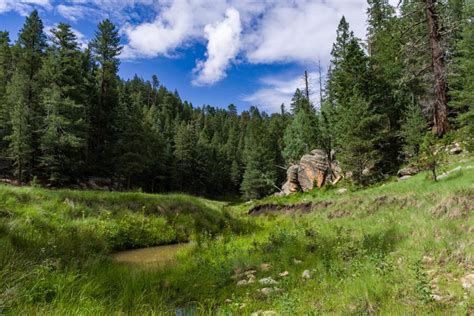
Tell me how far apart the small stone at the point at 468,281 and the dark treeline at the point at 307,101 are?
47.5 feet

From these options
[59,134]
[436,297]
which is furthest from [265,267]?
[59,134]

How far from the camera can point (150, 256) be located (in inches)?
393

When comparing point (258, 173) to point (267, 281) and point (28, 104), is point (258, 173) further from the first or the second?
point (267, 281)

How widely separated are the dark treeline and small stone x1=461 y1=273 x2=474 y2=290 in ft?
47.5

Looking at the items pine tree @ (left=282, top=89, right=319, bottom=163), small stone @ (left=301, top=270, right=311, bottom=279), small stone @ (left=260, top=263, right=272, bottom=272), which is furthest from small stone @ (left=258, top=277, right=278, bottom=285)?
pine tree @ (left=282, top=89, right=319, bottom=163)

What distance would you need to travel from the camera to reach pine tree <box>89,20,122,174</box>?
43250 mm

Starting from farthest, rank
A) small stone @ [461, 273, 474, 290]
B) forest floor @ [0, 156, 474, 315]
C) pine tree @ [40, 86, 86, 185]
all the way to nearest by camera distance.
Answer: pine tree @ [40, 86, 86, 185] < small stone @ [461, 273, 474, 290] < forest floor @ [0, 156, 474, 315]

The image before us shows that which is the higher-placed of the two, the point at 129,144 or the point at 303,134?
the point at 303,134

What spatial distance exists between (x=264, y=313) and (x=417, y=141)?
22768mm

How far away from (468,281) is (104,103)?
152 feet

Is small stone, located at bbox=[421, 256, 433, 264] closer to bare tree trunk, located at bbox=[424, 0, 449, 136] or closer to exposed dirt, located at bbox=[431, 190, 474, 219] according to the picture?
exposed dirt, located at bbox=[431, 190, 474, 219]

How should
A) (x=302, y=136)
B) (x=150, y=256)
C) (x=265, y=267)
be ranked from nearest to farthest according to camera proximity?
(x=265, y=267) < (x=150, y=256) < (x=302, y=136)

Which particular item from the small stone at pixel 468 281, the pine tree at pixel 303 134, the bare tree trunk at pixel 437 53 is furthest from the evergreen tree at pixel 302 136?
the small stone at pixel 468 281

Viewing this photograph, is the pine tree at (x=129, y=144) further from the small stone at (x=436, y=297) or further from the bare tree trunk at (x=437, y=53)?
the small stone at (x=436, y=297)
